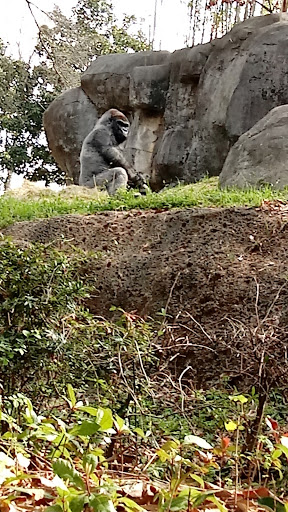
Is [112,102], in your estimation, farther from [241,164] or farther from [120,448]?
[120,448]

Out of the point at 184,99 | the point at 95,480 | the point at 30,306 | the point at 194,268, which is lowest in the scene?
the point at 194,268

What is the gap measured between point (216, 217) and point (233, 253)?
0.50 meters

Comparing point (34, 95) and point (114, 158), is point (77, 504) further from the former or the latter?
point (34, 95)

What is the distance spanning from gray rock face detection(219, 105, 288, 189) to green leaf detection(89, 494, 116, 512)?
5.19 meters

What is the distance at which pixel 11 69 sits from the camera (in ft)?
56.9

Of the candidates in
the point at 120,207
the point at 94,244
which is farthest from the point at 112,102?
the point at 94,244

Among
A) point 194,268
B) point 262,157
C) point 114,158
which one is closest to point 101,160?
point 114,158

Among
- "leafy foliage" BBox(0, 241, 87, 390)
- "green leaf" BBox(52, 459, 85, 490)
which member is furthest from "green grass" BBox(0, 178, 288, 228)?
"green leaf" BBox(52, 459, 85, 490)

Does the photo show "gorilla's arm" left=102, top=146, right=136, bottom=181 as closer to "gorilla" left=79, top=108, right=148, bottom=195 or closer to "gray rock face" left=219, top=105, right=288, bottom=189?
"gorilla" left=79, top=108, right=148, bottom=195

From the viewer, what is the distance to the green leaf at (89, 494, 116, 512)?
87 cm

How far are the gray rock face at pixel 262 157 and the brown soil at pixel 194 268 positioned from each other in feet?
5.37

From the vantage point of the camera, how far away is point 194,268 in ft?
12.6

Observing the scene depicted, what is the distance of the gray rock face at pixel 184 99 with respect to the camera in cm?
854

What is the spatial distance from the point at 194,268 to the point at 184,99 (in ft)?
23.6
